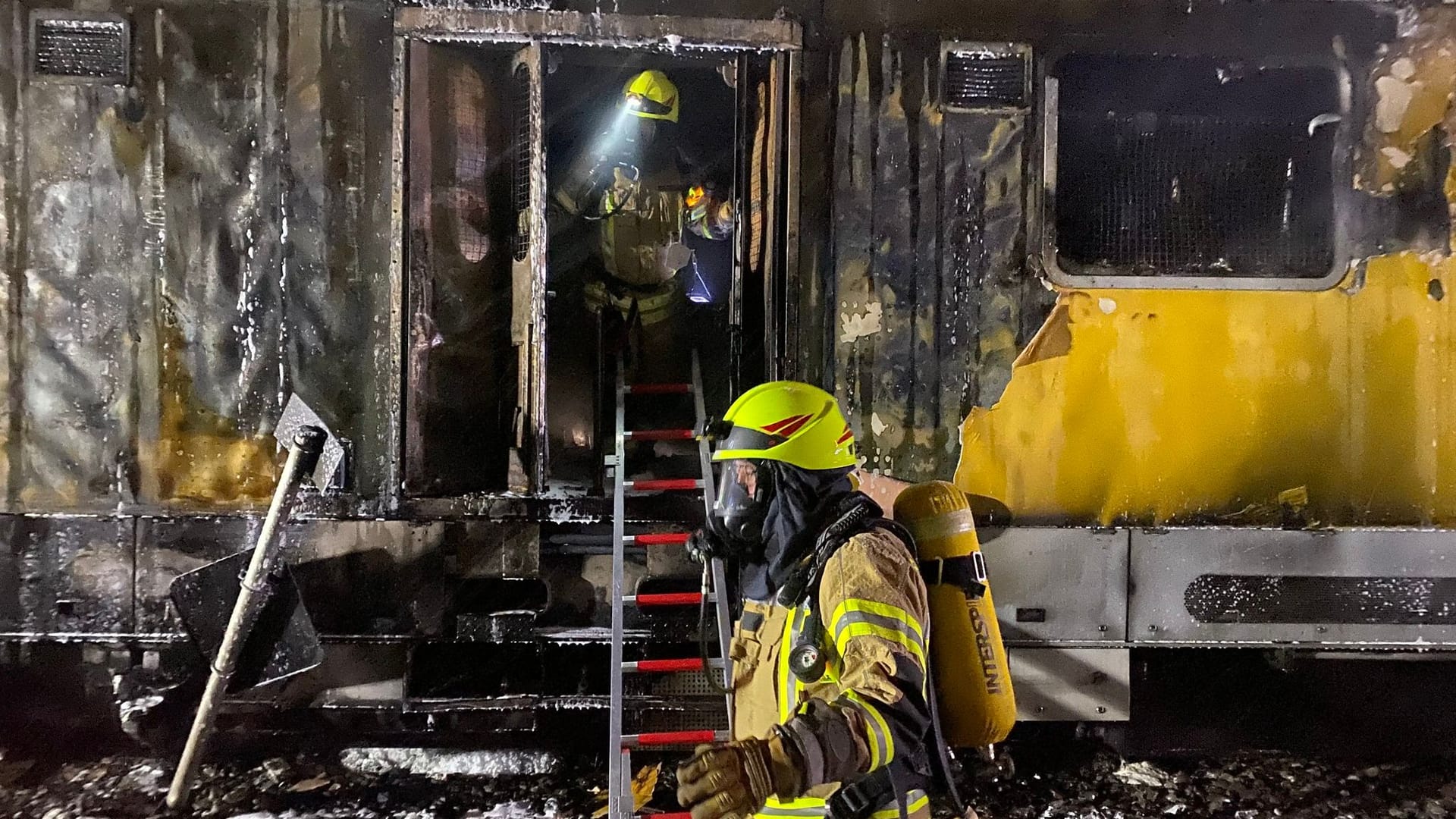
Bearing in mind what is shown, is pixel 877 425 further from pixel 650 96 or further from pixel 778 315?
pixel 650 96

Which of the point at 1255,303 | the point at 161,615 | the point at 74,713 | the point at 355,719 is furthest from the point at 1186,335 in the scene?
the point at 74,713

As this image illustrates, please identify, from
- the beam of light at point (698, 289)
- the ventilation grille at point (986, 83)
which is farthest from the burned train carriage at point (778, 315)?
the beam of light at point (698, 289)

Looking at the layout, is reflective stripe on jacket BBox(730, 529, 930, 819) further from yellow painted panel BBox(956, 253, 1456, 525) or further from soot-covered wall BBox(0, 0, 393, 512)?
soot-covered wall BBox(0, 0, 393, 512)

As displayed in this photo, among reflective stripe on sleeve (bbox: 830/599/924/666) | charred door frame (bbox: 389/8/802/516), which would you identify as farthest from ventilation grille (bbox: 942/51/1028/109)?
reflective stripe on sleeve (bbox: 830/599/924/666)

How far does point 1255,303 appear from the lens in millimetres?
3260

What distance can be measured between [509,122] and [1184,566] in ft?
11.1

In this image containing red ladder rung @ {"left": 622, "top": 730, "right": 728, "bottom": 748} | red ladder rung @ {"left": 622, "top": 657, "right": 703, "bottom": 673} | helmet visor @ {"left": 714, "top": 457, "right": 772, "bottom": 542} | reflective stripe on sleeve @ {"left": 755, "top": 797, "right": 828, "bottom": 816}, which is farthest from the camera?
red ladder rung @ {"left": 622, "top": 657, "right": 703, "bottom": 673}

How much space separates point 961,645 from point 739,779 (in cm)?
86

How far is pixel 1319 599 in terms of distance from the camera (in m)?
3.15

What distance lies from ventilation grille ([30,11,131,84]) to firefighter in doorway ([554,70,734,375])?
1895 mm

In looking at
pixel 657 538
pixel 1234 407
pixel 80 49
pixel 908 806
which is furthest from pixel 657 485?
pixel 80 49

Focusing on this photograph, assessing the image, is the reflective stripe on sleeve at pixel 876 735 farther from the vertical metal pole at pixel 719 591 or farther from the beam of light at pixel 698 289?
the beam of light at pixel 698 289

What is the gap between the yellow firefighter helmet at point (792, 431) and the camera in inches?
78.6

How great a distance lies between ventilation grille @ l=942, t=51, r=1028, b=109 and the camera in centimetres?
324
